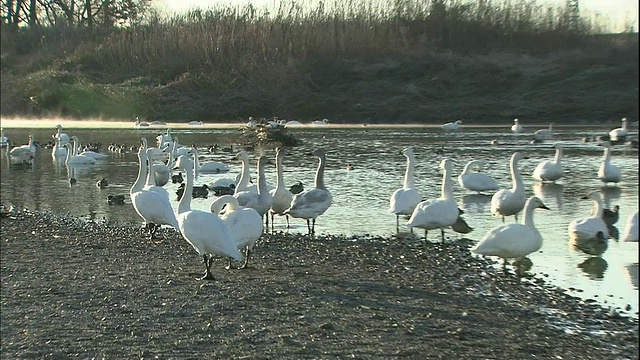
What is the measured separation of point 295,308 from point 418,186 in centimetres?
956

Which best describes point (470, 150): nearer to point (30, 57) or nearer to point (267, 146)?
point (267, 146)

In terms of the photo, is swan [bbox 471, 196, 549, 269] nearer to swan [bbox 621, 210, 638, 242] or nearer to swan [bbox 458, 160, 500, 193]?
swan [bbox 621, 210, 638, 242]

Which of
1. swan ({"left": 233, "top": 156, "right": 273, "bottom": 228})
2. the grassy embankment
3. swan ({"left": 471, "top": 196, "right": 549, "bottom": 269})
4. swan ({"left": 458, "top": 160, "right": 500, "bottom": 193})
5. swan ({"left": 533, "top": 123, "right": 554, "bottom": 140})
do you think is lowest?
swan ({"left": 533, "top": 123, "right": 554, "bottom": 140})

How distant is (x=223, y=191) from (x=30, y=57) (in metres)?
36.8

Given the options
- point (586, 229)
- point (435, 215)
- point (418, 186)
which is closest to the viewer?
point (586, 229)

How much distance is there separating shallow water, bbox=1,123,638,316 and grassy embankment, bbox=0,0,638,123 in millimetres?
3654

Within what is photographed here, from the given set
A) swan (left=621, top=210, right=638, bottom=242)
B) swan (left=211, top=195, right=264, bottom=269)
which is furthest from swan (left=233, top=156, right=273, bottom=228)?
swan (left=621, top=210, right=638, bottom=242)

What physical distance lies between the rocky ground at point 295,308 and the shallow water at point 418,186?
67 cm

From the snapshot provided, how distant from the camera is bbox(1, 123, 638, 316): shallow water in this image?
28.0 ft

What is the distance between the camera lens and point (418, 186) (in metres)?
15.8

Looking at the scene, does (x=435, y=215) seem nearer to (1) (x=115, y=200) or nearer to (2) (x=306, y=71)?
(1) (x=115, y=200)

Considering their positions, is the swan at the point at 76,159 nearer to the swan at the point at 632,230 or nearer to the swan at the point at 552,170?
the swan at the point at 552,170

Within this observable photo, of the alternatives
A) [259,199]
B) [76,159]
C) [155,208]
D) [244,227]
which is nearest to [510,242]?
[244,227]

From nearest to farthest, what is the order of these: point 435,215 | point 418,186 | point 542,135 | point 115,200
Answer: point 435,215 → point 115,200 → point 418,186 → point 542,135
